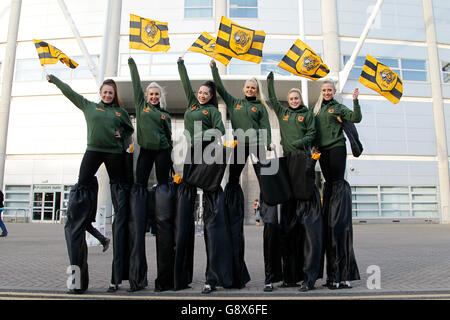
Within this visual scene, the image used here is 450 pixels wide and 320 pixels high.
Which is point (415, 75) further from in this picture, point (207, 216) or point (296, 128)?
point (207, 216)

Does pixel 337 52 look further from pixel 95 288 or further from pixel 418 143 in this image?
pixel 95 288

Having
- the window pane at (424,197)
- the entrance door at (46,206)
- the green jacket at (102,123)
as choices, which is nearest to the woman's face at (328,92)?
the green jacket at (102,123)

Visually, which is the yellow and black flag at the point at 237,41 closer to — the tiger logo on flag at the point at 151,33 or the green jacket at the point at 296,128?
the tiger logo on flag at the point at 151,33

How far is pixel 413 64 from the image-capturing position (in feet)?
79.7

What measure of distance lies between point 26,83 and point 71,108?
4.15 meters

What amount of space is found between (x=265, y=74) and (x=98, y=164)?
19.6m

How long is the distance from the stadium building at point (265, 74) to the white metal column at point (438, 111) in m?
0.07

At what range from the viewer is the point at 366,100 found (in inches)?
919

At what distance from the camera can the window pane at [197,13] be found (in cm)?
2364

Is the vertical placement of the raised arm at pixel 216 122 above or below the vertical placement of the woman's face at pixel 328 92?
below

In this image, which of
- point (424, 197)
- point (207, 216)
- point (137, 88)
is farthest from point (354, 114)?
point (424, 197)

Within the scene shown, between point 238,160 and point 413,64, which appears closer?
point 238,160

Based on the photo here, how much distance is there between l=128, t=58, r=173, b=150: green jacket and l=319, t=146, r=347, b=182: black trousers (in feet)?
6.44
